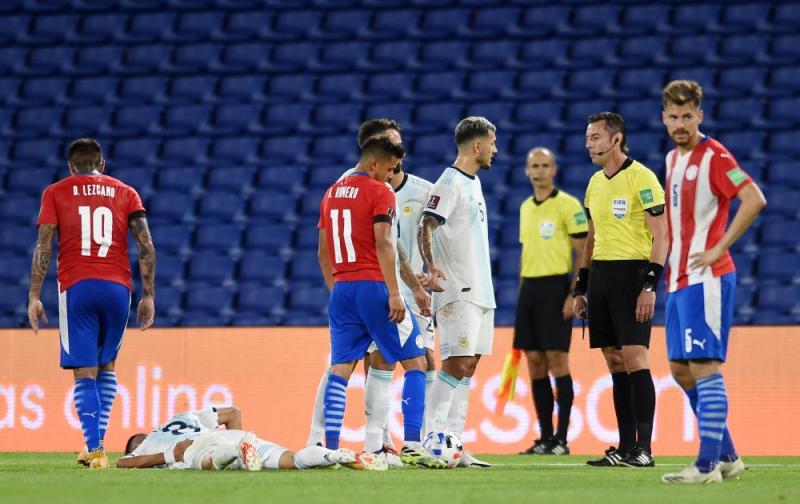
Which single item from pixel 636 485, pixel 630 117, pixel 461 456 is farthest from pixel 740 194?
pixel 630 117

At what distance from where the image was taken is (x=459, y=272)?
8031mm

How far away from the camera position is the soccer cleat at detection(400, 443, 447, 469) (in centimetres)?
770

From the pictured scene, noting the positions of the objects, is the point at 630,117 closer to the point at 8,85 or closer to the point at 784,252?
the point at 784,252

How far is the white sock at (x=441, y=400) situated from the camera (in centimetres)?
786

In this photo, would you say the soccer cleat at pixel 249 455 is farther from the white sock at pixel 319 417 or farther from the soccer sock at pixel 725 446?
the soccer sock at pixel 725 446

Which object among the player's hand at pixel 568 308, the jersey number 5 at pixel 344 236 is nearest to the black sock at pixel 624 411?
the player's hand at pixel 568 308

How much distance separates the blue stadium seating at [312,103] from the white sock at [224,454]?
525 cm

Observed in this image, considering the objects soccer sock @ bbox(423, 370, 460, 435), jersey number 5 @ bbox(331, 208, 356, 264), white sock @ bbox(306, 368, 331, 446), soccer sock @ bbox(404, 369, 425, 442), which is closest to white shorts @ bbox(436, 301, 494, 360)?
soccer sock @ bbox(423, 370, 460, 435)

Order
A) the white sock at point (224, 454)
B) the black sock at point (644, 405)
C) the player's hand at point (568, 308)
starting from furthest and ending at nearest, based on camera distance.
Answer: the player's hand at point (568, 308), the black sock at point (644, 405), the white sock at point (224, 454)

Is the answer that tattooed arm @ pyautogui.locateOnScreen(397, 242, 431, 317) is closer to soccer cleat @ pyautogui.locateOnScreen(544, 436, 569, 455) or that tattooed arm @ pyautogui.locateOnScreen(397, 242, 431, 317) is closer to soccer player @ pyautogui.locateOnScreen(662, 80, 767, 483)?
soccer player @ pyautogui.locateOnScreen(662, 80, 767, 483)

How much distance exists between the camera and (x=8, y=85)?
16297 millimetres

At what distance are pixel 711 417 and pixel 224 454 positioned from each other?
2.75m

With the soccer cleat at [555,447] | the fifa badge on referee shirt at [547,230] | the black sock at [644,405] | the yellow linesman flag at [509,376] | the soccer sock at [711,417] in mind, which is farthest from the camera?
→ the yellow linesman flag at [509,376]

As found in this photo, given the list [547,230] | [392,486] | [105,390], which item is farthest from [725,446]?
[105,390]
